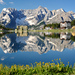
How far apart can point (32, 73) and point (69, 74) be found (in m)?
3.05

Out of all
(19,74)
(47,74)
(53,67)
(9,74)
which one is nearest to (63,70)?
(53,67)

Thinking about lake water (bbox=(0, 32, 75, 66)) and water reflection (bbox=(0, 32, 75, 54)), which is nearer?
lake water (bbox=(0, 32, 75, 66))

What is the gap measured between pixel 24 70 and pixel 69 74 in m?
3.93

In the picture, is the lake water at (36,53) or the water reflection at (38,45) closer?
the lake water at (36,53)

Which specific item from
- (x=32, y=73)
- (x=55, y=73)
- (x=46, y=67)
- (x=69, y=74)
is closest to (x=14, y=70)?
(x=32, y=73)

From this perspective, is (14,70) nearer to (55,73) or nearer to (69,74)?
(55,73)

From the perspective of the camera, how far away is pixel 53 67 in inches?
512

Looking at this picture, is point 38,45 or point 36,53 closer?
point 36,53

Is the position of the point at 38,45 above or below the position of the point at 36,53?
above

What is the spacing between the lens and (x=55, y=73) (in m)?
11.9

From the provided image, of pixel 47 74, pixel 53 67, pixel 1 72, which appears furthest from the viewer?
pixel 53 67

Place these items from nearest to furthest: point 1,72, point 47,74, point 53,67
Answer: point 47,74
point 1,72
point 53,67

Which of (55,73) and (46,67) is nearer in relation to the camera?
(55,73)

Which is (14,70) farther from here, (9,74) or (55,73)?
(55,73)
